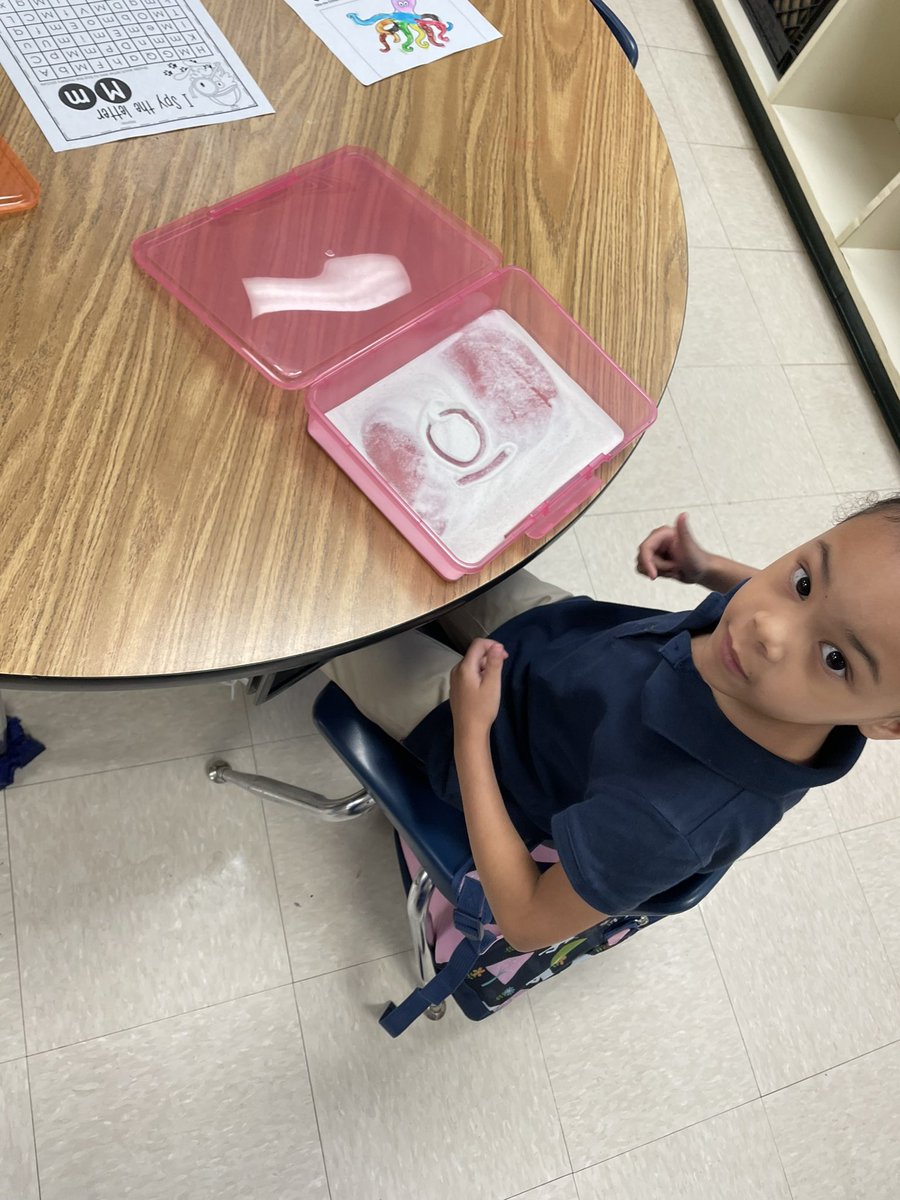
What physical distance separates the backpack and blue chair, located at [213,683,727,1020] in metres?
A: 0.02

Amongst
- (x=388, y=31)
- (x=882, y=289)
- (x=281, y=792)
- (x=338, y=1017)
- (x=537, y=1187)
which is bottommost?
(x=537, y=1187)

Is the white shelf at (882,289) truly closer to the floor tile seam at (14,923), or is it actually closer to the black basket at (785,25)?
the black basket at (785,25)

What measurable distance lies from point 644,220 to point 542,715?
56cm

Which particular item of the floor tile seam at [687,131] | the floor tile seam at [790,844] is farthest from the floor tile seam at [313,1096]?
the floor tile seam at [687,131]

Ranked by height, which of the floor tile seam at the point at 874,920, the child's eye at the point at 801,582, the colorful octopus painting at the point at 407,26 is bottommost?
the floor tile seam at the point at 874,920

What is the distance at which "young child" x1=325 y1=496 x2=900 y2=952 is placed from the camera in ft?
2.20

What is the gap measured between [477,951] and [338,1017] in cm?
48

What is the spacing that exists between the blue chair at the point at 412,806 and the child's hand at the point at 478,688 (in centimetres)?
9

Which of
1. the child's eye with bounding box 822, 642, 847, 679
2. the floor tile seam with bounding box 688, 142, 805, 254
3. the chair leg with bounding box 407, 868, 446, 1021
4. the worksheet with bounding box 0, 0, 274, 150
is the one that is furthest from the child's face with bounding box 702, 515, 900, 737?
the floor tile seam with bounding box 688, 142, 805, 254

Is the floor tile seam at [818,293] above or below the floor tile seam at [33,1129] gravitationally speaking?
below

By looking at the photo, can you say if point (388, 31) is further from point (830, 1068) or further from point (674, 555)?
point (830, 1068)

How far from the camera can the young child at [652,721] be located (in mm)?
671

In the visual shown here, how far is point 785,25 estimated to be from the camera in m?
2.39

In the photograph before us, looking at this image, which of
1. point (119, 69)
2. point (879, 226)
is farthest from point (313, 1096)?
point (879, 226)
